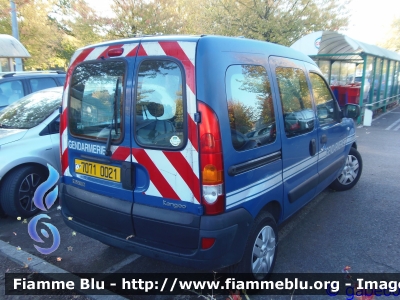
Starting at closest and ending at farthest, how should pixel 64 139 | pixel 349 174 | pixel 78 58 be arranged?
1. pixel 78 58
2. pixel 64 139
3. pixel 349 174

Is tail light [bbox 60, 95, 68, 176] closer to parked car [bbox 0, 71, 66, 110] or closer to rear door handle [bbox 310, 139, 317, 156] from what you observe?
rear door handle [bbox 310, 139, 317, 156]

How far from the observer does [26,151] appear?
13.9 ft

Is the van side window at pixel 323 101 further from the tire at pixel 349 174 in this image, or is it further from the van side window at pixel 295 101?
the tire at pixel 349 174

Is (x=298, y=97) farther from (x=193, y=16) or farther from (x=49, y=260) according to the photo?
(x=193, y=16)

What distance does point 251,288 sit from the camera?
2748 millimetres

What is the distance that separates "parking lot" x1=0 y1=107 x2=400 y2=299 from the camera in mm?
3199

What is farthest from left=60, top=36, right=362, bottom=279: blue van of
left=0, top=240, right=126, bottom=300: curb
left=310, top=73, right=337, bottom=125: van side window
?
left=310, top=73, right=337, bottom=125: van side window

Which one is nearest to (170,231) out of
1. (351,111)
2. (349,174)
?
(351,111)

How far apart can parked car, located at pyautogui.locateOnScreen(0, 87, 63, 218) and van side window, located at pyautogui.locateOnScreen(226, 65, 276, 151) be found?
3051 mm

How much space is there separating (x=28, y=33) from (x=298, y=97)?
14.5 metres

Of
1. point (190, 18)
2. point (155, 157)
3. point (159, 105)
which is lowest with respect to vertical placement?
point (155, 157)

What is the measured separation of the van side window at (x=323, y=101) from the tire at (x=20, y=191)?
11.9ft

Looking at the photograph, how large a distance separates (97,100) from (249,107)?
4.16 ft

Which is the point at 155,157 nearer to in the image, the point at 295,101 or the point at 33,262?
the point at 295,101
